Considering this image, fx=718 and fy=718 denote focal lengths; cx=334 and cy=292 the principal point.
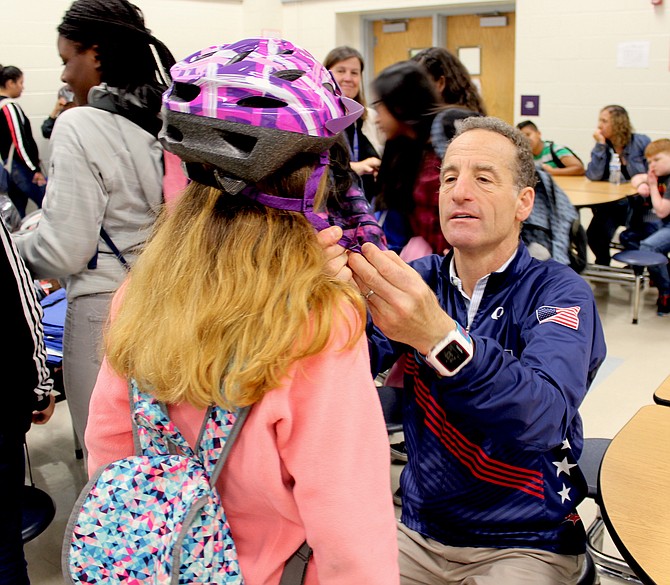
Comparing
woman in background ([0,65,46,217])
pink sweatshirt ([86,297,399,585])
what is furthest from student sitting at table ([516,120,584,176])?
pink sweatshirt ([86,297,399,585])

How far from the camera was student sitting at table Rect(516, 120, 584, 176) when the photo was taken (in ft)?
20.4

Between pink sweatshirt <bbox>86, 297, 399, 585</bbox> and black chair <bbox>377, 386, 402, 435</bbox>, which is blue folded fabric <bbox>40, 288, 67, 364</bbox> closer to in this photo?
black chair <bbox>377, 386, 402, 435</bbox>

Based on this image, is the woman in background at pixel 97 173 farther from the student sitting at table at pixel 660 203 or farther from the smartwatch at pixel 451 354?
the student sitting at table at pixel 660 203

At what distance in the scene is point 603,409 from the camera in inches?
140

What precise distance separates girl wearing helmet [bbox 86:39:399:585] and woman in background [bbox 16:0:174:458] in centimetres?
96

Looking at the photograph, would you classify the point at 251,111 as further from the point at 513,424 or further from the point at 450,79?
the point at 450,79

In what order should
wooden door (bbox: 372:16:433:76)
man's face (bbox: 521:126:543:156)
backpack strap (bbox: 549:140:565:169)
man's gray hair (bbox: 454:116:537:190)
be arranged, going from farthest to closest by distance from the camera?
wooden door (bbox: 372:16:433:76) → backpack strap (bbox: 549:140:565:169) → man's face (bbox: 521:126:543:156) → man's gray hair (bbox: 454:116:537:190)

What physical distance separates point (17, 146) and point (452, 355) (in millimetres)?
5974

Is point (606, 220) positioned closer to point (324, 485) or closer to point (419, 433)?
point (419, 433)

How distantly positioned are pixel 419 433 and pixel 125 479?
2.54 feet

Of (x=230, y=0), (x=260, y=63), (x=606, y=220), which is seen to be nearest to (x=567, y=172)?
(x=606, y=220)

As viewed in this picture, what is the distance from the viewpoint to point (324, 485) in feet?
3.07

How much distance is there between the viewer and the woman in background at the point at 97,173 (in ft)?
6.28

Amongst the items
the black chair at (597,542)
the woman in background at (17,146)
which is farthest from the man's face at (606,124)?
the woman in background at (17,146)
